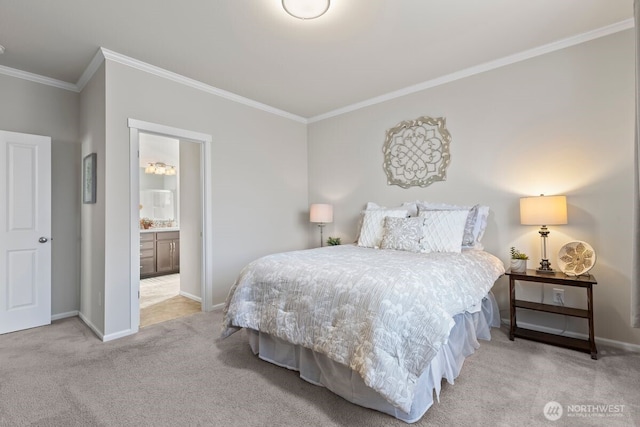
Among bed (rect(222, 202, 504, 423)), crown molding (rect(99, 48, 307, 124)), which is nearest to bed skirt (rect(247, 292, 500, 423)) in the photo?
bed (rect(222, 202, 504, 423))

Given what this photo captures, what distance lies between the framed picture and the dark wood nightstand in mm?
3977

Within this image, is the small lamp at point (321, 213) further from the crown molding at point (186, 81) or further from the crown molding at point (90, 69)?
the crown molding at point (90, 69)

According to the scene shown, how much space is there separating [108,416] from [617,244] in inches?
149

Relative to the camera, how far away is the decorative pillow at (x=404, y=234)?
9.79ft

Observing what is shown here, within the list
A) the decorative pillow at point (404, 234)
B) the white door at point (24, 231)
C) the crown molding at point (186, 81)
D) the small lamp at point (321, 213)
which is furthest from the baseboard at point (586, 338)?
the white door at point (24, 231)

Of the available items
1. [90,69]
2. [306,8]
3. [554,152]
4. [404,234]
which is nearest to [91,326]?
[90,69]

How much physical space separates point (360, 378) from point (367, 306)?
442mm

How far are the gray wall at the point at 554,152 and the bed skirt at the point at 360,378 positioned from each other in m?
0.99

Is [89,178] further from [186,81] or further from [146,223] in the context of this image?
[146,223]

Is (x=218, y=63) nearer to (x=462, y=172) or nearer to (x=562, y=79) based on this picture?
(x=462, y=172)

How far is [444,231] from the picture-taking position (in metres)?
2.93

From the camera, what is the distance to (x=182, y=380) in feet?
6.76

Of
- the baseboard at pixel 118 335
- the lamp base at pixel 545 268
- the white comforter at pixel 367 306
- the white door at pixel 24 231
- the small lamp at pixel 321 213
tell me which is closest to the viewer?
the white comforter at pixel 367 306

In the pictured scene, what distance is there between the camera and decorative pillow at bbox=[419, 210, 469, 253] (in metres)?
2.86
